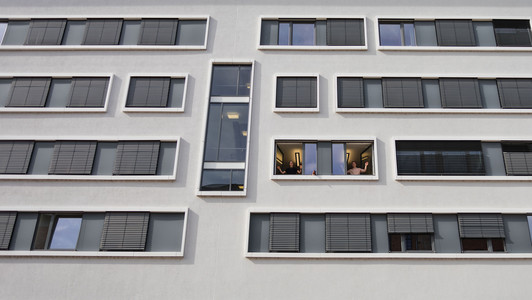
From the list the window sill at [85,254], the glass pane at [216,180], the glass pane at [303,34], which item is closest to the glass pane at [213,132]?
the glass pane at [216,180]

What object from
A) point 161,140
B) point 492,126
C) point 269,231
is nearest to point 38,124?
point 161,140

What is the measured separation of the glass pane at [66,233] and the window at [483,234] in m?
15.8

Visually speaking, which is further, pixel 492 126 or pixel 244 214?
pixel 492 126

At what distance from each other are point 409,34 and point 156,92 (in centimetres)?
1295

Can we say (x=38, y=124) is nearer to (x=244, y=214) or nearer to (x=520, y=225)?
(x=244, y=214)

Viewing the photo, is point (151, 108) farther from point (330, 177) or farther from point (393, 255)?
point (393, 255)

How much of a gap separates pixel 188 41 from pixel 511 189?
16221 mm

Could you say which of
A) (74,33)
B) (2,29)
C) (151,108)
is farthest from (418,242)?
(2,29)

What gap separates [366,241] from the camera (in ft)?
49.1

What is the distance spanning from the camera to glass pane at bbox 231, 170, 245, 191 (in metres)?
15.8

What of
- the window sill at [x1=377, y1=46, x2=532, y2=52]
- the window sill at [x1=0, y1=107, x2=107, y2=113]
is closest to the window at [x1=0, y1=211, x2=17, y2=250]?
the window sill at [x1=0, y1=107, x2=107, y2=113]

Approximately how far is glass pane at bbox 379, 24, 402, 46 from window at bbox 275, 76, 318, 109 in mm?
4316

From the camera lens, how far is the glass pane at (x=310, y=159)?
16312 mm

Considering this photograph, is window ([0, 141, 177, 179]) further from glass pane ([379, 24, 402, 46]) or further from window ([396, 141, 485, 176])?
glass pane ([379, 24, 402, 46])
